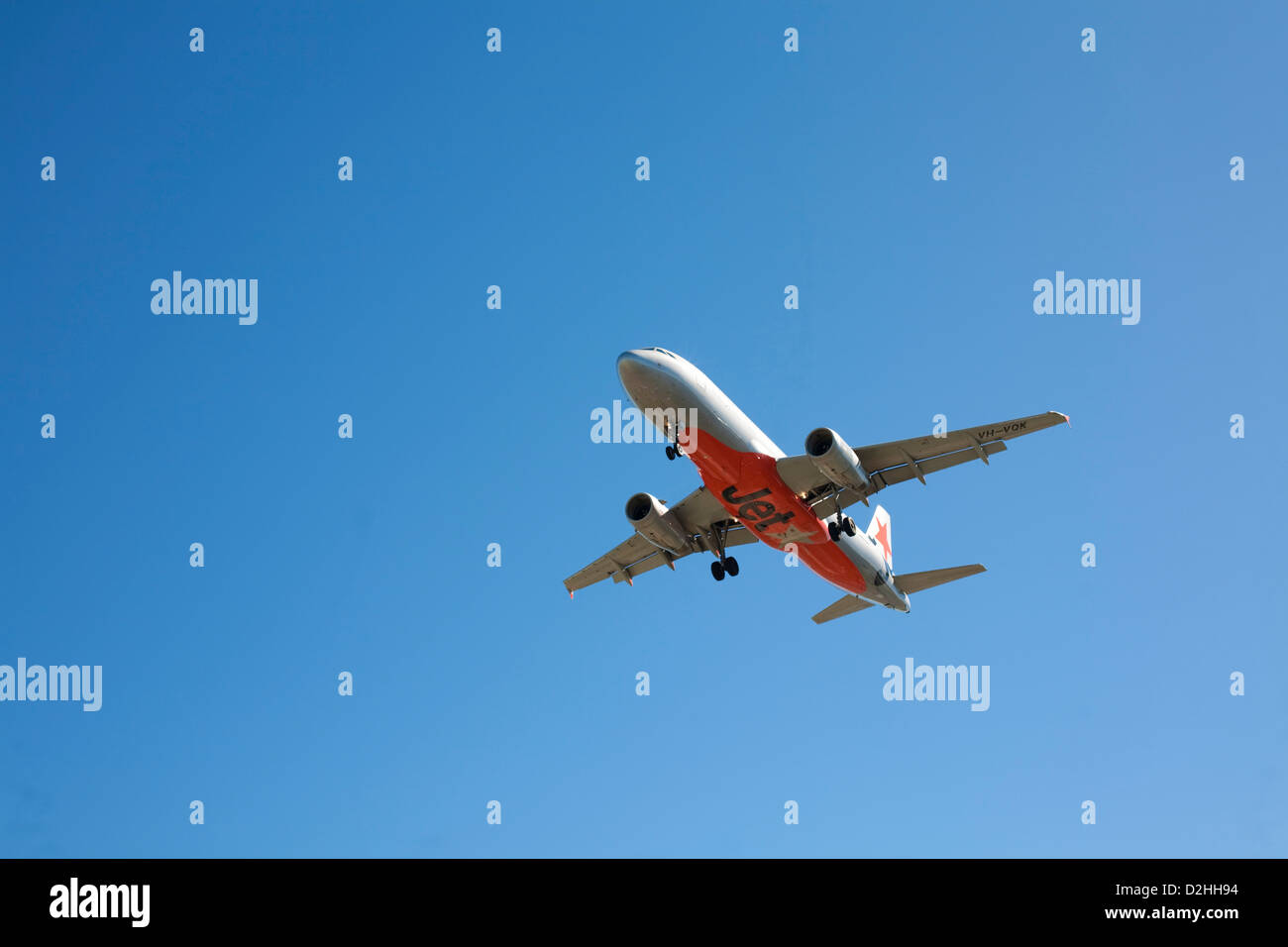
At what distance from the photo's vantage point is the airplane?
3906 cm

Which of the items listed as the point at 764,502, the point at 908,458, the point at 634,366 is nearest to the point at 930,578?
the point at 908,458

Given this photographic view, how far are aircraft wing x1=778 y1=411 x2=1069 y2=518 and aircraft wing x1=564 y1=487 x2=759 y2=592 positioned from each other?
4.34 meters

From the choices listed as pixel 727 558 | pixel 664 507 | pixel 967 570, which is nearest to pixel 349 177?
pixel 664 507

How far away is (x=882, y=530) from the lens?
52.3 metres

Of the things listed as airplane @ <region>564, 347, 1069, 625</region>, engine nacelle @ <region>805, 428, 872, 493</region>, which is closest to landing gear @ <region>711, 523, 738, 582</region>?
airplane @ <region>564, 347, 1069, 625</region>

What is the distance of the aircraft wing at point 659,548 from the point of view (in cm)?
4525

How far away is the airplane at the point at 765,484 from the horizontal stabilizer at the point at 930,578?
0.13ft

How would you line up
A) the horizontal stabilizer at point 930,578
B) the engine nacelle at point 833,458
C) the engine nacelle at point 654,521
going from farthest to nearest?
the horizontal stabilizer at point 930,578 → the engine nacelle at point 654,521 → the engine nacelle at point 833,458

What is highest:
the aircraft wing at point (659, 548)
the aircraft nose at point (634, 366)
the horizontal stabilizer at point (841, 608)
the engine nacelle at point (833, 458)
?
the aircraft nose at point (634, 366)

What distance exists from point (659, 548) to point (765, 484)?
6994 mm

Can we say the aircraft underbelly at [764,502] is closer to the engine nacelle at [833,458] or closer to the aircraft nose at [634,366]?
the engine nacelle at [833,458]

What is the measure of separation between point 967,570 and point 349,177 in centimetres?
2935

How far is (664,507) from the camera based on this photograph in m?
45.5

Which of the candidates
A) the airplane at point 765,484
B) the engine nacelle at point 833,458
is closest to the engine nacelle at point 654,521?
the airplane at point 765,484
